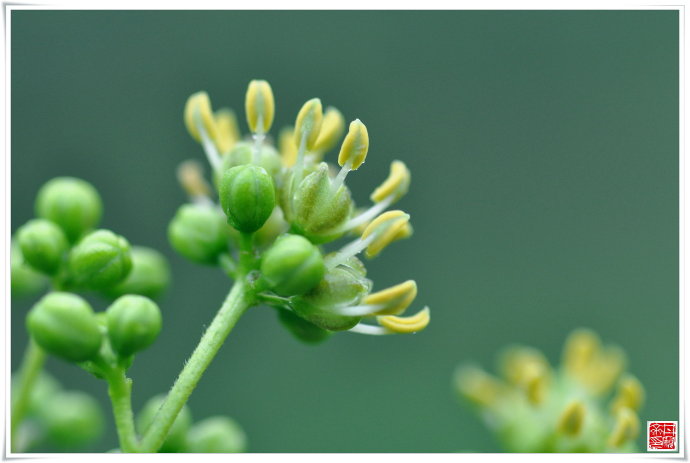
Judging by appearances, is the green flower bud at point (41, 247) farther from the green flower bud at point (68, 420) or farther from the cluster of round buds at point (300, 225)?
the green flower bud at point (68, 420)

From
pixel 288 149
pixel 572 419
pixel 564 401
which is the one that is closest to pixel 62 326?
pixel 288 149

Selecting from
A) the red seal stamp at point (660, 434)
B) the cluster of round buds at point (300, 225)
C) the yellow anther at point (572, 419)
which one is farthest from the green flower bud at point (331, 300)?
the red seal stamp at point (660, 434)

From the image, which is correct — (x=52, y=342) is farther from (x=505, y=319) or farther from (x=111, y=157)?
(x=505, y=319)

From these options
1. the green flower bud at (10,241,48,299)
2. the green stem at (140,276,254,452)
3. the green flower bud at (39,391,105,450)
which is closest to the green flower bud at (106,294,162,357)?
the green stem at (140,276,254,452)

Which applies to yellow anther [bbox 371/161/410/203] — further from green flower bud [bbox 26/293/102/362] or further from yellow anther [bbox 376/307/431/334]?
green flower bud [bbox 26/293/102/362]

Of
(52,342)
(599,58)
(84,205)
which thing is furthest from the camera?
(599,58)
